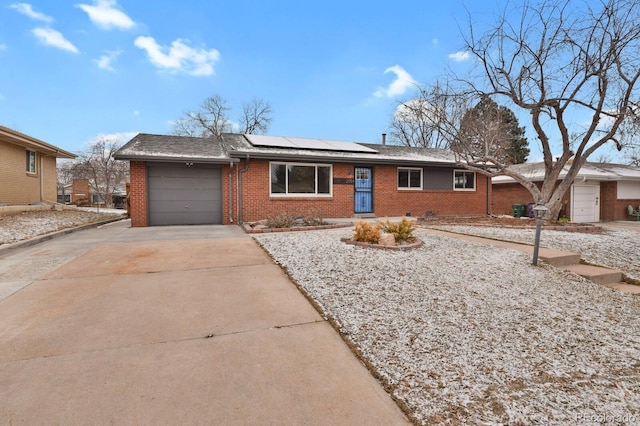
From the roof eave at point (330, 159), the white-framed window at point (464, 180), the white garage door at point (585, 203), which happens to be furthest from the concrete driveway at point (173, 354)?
the white garage door at point (585, 203)

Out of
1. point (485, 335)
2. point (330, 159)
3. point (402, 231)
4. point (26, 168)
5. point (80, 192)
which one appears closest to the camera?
point (485, 335)

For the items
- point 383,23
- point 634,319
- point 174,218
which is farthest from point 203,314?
point 383,23

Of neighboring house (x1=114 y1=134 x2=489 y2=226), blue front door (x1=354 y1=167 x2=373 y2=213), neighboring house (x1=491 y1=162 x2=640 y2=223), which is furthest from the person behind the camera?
neighboring house (x1=491 y1=162 x2=640 y2=223)

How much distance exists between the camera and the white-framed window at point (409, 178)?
47.4 feet

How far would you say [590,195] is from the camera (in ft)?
56.1

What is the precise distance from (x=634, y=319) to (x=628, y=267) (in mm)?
3319

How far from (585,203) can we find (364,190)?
1249cm

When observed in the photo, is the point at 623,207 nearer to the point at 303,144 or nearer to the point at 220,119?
the point at 303,144

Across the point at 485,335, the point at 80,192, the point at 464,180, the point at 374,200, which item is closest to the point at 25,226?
the point at 374,200

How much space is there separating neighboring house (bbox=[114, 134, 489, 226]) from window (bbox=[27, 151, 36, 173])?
23.0 ft

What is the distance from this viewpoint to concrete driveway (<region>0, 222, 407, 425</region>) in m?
1.88

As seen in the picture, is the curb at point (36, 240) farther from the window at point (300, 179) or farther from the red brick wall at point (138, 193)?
the window at point (300, 179)

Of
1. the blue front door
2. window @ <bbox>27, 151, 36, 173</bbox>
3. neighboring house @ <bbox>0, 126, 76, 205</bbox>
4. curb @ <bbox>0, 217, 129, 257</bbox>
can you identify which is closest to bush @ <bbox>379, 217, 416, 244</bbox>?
the blue front door

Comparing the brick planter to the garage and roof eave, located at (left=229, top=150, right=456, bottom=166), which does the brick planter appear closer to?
roof eave, located at (left=229, top=150, right=456, bottom=166)
